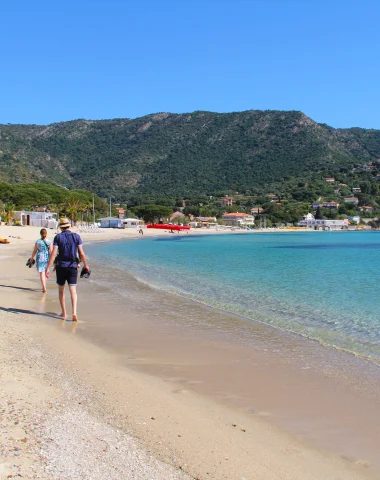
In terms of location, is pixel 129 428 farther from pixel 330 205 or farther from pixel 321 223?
pixel 330 205

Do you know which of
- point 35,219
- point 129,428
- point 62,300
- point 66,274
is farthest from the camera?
point 35,219

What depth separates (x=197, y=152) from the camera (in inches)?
6732

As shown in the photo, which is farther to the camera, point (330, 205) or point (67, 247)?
point (330, 205)

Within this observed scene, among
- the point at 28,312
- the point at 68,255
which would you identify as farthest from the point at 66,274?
the point at 28,312

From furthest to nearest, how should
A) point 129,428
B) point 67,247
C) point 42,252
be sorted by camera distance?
point 42,252 < point 67,247 < point 129,428

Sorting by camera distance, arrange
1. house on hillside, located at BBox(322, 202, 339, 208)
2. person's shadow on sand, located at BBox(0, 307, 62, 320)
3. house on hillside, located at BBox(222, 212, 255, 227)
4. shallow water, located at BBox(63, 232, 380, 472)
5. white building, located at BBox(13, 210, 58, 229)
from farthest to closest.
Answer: house on hillside, located at BBox(322, 202, 339, 208) → house on hillside, located at BBox(222, 212, 255, 227) → white building, located at BBox(13, 210, 58, 229) → person's shadow on sand, located at BBox(0, 307, 62, 320) → shallow water, located at BBox(63, 232, 380, 472)

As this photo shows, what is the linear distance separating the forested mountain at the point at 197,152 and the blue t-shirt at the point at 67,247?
147 meters

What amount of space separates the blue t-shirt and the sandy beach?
195cm

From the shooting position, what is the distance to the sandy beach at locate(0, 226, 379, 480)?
341 centimetres

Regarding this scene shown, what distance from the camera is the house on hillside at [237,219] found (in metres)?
144

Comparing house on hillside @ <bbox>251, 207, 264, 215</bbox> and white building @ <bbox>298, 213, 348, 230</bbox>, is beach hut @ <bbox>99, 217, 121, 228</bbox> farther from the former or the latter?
white building @ <bbox>298, 213, 348, 230</bbox>

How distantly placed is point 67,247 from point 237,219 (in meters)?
138

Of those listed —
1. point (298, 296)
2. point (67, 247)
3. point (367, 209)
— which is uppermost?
point (367, 209)

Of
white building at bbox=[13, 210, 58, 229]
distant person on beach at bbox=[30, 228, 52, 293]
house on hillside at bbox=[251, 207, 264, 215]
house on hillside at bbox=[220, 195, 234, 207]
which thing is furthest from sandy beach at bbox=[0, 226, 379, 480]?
house on hillside at bbox=[220, 195, 234, 207]
